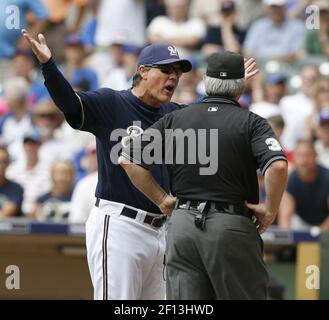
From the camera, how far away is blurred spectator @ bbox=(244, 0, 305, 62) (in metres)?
12.2

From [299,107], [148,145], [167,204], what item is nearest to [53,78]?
[148,145]

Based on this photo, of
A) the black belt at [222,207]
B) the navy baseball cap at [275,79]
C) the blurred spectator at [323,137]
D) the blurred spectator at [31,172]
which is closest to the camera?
Answer: the black belt at [222,207]

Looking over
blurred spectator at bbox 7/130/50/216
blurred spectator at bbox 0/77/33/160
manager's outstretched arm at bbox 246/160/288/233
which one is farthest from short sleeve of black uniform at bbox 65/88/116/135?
blurred spectator at bbox 0/77/33/160

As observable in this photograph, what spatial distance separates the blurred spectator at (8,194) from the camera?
9.87 metres

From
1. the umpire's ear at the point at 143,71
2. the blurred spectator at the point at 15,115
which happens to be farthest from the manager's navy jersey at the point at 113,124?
the blurred spectator at the point at 15,115

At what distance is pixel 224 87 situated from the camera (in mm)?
5340

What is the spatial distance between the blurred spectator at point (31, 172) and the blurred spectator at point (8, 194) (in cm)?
24

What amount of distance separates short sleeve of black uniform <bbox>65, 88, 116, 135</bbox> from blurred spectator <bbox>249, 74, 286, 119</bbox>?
509cm

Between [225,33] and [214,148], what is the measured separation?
7.44 metres

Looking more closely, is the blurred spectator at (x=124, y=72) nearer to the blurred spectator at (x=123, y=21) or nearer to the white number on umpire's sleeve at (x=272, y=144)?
the blurred spectator at (x=123, y=21)

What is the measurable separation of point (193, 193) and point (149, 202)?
70 cm

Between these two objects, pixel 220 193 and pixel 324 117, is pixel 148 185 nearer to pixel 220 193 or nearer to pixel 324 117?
pixel 220 193
